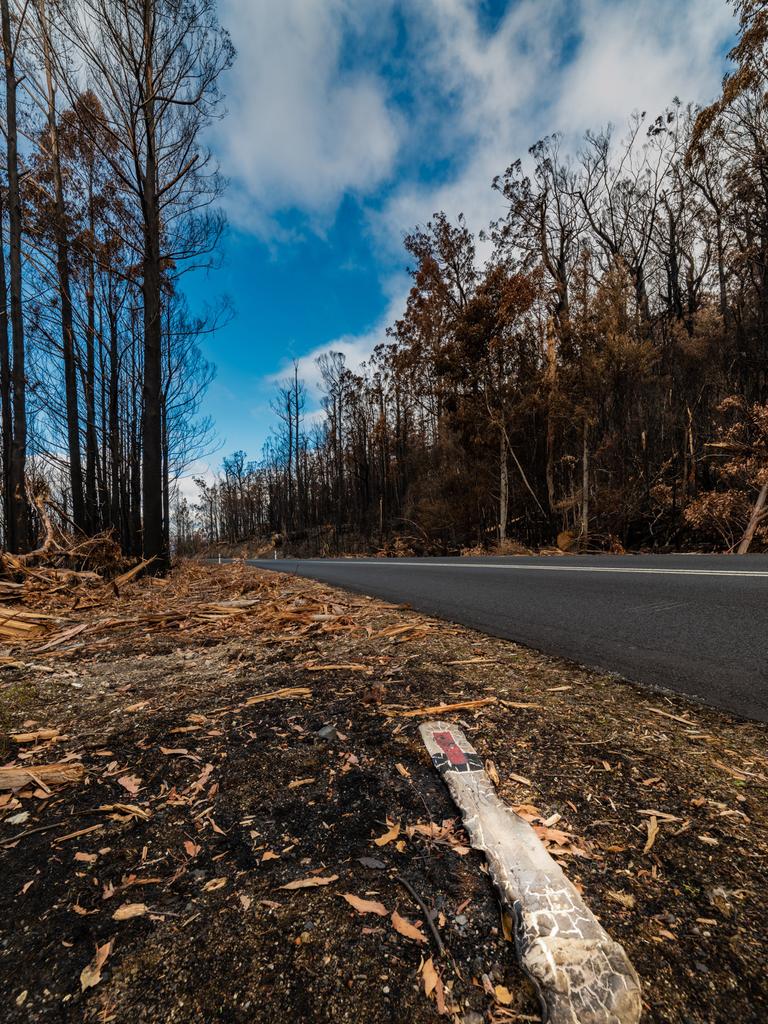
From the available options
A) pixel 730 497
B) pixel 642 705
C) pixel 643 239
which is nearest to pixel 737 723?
pixel 642 705

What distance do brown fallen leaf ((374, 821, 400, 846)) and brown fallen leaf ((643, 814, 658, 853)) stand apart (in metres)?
0.70

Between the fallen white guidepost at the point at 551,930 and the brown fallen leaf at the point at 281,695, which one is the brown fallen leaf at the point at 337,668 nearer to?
the brown fallen leaf at the point at 281,695

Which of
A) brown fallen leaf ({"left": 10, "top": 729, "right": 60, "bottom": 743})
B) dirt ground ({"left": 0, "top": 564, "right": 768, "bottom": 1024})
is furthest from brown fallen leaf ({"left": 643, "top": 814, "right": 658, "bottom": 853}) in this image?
brown fallen leaf ({"left": 10, "top": 729, "right": 60, "bottom": 743})

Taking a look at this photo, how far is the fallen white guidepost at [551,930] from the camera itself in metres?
0.81

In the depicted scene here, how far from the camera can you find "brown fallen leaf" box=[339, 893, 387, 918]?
1.05 metres

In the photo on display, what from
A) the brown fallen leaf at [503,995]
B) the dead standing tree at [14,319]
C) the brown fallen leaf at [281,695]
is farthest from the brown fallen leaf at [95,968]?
the dead standing tree at [14,319]

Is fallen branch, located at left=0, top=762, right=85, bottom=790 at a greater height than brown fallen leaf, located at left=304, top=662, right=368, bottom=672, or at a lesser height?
greater

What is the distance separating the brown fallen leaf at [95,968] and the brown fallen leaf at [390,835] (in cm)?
67

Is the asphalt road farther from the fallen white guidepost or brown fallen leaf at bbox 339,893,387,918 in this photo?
brown fallen leaf at bbox 339,893,387,918

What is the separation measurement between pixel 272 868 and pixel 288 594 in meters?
4.70

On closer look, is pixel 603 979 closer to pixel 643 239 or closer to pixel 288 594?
pixel 288 594

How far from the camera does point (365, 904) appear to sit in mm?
1064

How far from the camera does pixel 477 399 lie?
1634 centimetres

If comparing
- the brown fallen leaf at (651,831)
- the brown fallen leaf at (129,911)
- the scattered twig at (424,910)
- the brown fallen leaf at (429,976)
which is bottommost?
the brown fallen leaf at (651,831)
